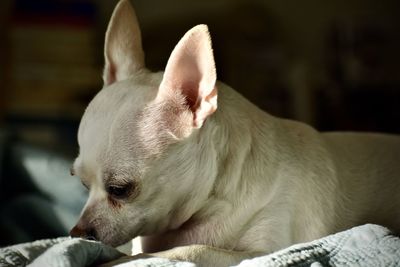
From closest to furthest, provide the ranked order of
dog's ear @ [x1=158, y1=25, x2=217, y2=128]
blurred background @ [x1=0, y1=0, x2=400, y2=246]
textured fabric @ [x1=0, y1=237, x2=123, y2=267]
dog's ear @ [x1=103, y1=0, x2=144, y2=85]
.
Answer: textured fabric @ [x1=0, y1=237, x2=123, y2=267] < dog's ear @ [x1=158, y1=25, x2=217, y2=128] < dog's ear @ [x1=103, y1=0, x2=144, y2=85] < blurred background @ [x1=0, y1=0, x2=400, y2=246]

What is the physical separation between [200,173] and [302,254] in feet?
0.94

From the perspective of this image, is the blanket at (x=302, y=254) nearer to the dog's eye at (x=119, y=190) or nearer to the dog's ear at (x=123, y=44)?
the dog's eye at (x=119, y=190)

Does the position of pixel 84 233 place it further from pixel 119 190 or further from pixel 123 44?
pixel 123 44

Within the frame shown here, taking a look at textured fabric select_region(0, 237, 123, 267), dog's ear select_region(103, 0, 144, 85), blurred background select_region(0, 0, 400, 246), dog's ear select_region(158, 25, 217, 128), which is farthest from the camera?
blurred background select_region(0, 0, 400, 246)

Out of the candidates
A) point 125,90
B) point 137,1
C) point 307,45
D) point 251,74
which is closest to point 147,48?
point 137,1

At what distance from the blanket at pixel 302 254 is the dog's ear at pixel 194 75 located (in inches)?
12.5

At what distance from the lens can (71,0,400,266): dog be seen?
3.81 feet

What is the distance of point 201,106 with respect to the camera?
3.96 feet

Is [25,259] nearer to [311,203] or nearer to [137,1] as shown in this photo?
[311,203]

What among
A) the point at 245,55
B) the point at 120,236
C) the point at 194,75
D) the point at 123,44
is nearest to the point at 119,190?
the point at 120,236

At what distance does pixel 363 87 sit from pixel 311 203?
3.15 m

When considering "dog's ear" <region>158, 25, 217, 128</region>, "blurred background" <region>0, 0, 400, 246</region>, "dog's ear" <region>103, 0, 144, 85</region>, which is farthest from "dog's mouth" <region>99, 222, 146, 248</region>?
"blurred background" <region>0, 0, 400, 246</region>

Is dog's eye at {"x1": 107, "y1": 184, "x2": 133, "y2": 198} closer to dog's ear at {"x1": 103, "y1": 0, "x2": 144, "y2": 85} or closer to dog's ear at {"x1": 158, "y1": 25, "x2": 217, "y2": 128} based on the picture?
dog's ear at {"x1": 158, "y1": 25, "x2": 217, "y2": 128}

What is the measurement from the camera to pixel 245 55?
4.22 metres
